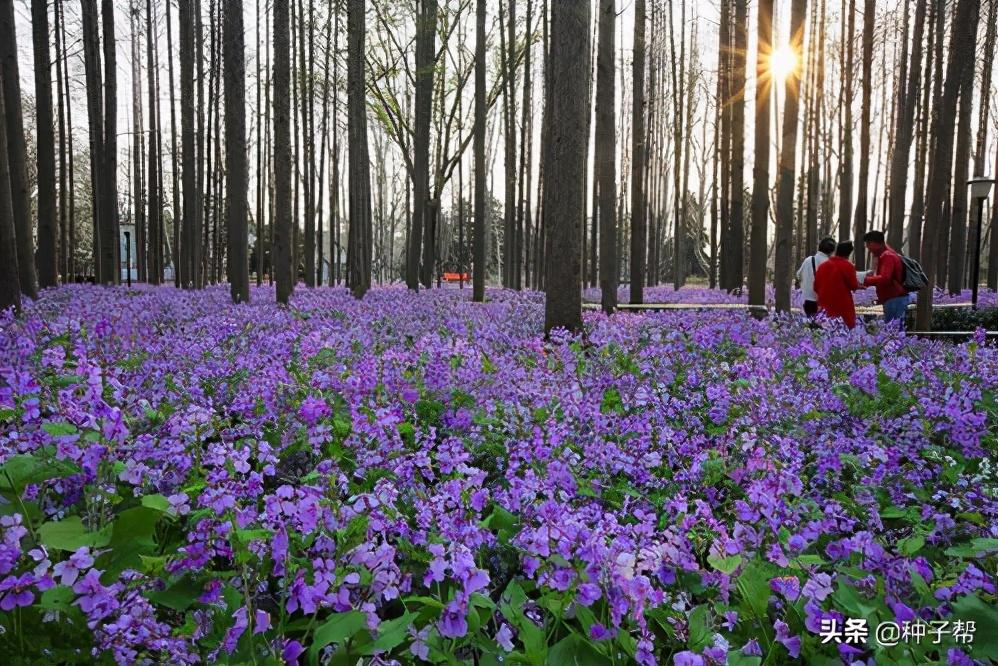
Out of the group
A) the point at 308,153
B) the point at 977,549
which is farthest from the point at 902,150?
the point at 308,153

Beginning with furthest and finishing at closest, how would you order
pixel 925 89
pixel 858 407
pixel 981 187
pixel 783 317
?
pixel 925 89, pixel 981 187, pixel 783 317, pixel 858 407

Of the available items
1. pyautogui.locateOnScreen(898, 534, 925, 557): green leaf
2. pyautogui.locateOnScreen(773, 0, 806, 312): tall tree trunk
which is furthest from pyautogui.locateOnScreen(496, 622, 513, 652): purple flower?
pyautogui.locateOnScreen(773, 0, 806, 312): tall tree trunk

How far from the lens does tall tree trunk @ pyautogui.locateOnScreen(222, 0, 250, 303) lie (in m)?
11.5

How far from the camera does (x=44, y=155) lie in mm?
13523

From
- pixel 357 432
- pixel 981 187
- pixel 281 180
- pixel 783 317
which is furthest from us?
pixel 981 187

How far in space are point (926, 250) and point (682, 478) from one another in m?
13.6

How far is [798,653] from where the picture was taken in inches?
74.2

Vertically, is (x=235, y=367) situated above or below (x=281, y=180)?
below

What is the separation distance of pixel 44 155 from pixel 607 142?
10869 millimetres

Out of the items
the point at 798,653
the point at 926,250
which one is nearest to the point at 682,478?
the point at 798,653

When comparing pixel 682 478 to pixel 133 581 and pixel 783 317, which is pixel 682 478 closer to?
pixel 133 581

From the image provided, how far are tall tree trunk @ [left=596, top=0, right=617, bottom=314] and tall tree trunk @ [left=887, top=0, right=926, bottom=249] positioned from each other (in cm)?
563

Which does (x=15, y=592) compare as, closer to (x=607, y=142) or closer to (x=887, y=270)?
(x=887, y=270)

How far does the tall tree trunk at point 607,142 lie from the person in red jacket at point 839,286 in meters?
3.28
